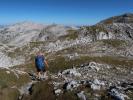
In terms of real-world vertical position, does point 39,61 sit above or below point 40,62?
above

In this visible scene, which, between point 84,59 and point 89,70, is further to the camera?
point 84,59

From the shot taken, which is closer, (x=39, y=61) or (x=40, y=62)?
(x=39, y=61)

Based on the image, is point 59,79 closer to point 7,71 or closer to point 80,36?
point 7,71

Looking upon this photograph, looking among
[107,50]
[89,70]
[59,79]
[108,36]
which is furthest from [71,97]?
[108,36]

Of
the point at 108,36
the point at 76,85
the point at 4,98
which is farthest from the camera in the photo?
the point at 108,36

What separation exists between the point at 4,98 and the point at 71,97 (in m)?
9.61

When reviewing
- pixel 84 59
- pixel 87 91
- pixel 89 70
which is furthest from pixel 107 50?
pixel 87 91

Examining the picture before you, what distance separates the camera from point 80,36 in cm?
12106

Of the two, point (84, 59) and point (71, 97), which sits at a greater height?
point (71, 97)

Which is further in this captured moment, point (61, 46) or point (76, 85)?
point (61, 46)

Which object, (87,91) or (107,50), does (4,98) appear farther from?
(107,50)

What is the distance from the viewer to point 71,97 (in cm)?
2691

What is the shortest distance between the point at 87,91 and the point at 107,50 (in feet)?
214

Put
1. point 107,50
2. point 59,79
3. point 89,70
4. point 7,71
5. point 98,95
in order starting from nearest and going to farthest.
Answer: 1. point 98,95
2. point 59,79
3. point 89,70
4. point 7,71
5. point 107,50
